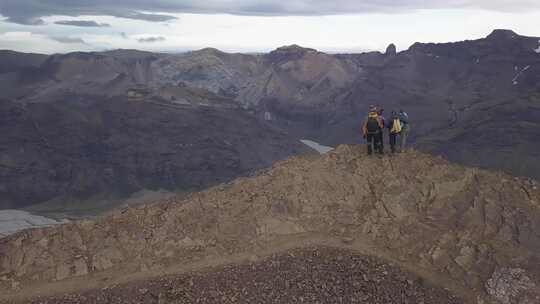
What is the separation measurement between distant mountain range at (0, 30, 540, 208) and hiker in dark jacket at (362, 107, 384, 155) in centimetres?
6484

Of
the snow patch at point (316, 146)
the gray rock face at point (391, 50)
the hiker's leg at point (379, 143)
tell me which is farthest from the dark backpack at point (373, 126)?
the gray rock face at point (391, 50)

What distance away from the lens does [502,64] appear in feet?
416

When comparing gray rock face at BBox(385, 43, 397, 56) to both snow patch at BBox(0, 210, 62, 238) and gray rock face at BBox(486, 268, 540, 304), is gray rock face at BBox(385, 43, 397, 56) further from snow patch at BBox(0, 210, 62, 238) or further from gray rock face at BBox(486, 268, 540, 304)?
gray rock face at BBox(486, 268, 540, 304)

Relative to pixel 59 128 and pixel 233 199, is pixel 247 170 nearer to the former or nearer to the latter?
pixel 59 128

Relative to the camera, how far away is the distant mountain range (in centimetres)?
8931

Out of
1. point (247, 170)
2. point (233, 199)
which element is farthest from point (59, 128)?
point (233, 199)

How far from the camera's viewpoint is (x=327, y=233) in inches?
704

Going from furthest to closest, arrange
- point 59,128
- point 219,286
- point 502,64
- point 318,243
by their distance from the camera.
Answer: point 502,64
point 59,128
point 318,243
point 219,286

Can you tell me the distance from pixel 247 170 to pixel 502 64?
61462 mm

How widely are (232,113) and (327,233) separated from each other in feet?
319

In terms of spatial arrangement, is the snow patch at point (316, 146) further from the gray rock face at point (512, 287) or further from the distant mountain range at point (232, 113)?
the gray rock face at point (512, 287)

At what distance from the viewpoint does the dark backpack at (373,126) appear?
65.9 ft

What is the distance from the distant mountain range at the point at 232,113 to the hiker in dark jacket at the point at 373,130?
64842 millimetres

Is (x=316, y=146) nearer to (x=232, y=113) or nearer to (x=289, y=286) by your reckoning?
(x=232, y=113)
